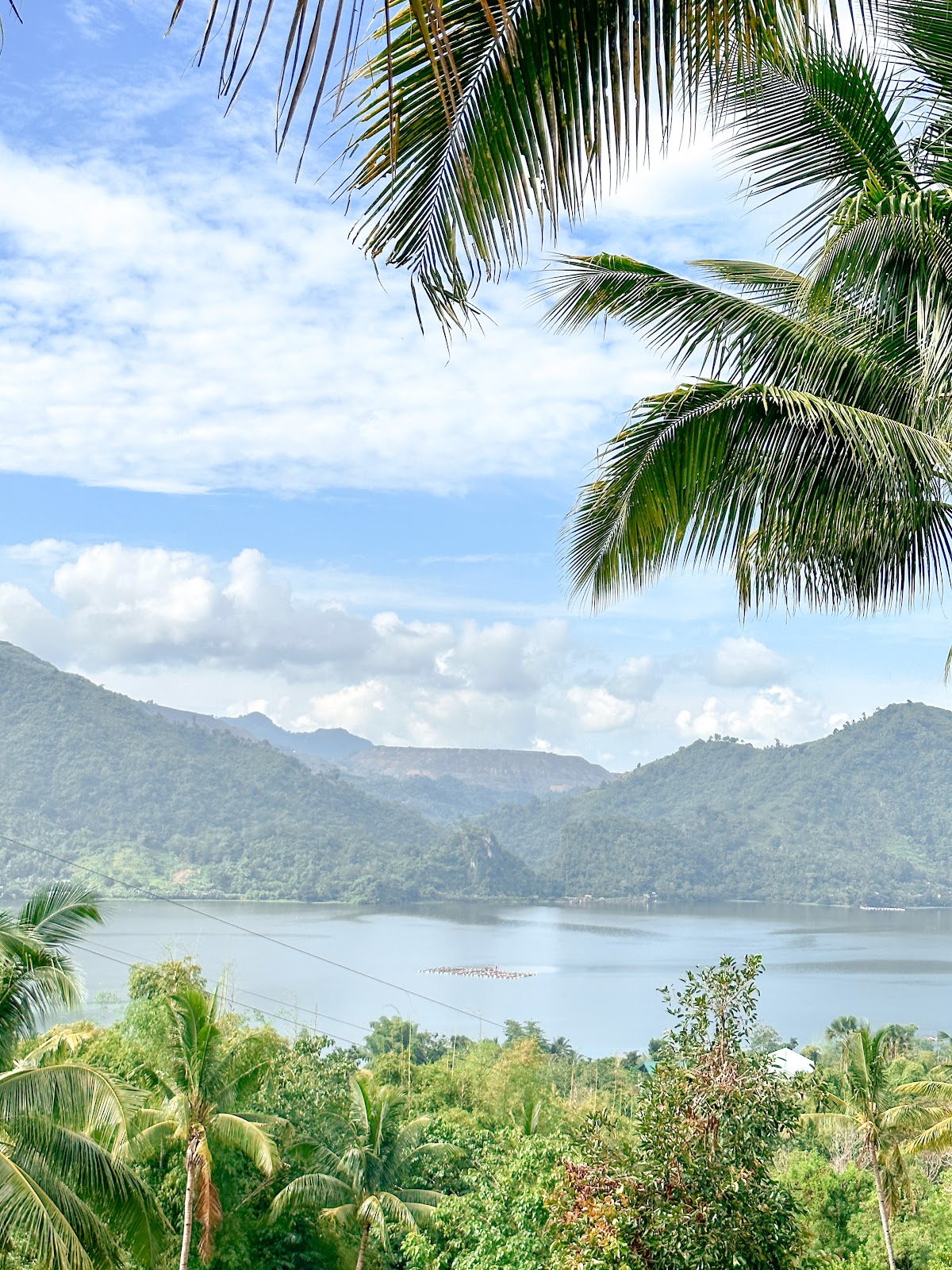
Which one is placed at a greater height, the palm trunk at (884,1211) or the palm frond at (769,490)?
the palm frond at (769,490)

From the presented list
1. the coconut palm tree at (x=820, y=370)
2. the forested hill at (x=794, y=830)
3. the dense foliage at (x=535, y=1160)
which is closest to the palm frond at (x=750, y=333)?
the coconut palm tree at (x=820, y=370)

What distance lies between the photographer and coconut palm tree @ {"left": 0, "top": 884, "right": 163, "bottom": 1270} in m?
5.54

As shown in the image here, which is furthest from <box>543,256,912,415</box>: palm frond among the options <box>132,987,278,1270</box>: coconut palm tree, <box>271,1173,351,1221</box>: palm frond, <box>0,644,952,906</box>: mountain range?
<box>0,644,952,906</box>: mountain range

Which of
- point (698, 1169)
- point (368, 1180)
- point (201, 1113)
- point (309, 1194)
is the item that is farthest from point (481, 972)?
point (698, 1169)

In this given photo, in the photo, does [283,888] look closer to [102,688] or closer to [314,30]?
[102,688]

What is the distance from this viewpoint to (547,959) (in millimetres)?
95188

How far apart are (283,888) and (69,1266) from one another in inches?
4753

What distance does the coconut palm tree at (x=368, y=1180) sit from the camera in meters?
12.7

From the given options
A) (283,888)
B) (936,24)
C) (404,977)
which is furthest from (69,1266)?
(283,888)

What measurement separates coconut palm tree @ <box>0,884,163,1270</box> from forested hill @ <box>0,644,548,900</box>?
10606 centimetres

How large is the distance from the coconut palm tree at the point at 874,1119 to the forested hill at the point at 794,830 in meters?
127

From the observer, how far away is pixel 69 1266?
5.46 meters

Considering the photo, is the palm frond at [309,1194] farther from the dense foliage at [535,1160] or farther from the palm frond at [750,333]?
the palm frond at [750,333]

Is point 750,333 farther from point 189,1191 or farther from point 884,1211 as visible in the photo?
point 884,1211
